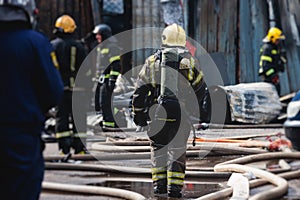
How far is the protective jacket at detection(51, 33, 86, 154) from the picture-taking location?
9758mm

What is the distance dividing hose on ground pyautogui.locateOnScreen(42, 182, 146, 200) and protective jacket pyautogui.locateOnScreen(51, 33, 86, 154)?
211cm

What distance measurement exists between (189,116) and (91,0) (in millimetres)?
9525

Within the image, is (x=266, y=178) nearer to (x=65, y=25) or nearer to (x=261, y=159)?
(x=261, y=159)

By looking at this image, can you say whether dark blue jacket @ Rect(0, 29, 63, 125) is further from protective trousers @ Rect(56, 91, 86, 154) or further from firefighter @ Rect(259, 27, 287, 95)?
firefighter @ Rect(259, 27, 287, 95)

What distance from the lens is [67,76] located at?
9.90 meters

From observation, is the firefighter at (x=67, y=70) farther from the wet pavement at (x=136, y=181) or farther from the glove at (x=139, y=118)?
the glove at (x=139, y=118)

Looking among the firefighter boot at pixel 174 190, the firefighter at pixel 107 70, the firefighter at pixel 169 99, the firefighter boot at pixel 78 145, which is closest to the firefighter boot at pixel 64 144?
the firefighter boot at pixel 78 145

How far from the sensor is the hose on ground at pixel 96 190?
6668 mm

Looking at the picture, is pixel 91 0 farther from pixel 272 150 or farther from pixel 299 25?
pixel 272 150

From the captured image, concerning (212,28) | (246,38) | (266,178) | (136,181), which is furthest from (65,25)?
(246,38)

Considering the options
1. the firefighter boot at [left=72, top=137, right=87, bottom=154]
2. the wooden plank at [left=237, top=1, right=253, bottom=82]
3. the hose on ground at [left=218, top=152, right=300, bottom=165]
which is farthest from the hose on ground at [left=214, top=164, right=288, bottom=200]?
the wooden plank at [left=237, top=1, right=253, bottom=82]

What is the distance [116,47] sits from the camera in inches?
468

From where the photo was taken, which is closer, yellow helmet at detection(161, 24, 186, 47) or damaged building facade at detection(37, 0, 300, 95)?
yellow helmet at detection(161, 24, 186, 47)

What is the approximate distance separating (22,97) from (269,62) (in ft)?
34.8
